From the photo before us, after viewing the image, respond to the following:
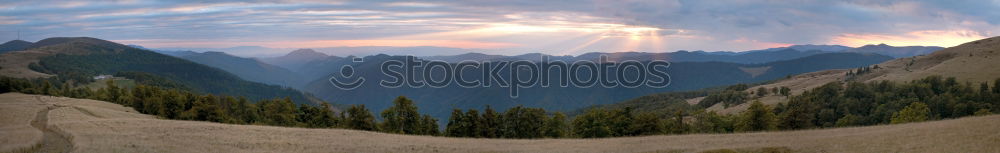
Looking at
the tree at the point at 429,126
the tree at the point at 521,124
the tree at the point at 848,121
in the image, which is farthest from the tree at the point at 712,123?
the tree at the point at 429,126

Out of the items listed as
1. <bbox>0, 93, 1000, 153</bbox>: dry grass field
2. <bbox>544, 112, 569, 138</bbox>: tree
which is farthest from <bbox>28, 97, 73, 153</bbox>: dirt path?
<bbox>544, 112, 569, 138</bbox>: tree

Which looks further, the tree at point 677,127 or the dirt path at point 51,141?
the tree at point 677,127

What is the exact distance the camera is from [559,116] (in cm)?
7450

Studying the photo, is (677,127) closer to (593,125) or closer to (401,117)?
(593,125)

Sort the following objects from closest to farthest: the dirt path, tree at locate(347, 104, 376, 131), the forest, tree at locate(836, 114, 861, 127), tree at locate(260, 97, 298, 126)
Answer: the dirt path, the forest, tree at locate(347, 104, 376, 131), tree at locate(260, 97, 298, 126), tree at locate(836, 114, 861, 127)

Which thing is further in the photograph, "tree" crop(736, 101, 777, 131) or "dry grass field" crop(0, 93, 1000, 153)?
"tree" crop(736, 101, 777, 131)

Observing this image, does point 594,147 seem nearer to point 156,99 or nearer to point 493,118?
point 493,118

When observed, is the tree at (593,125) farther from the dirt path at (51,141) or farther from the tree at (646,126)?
the dirt path at (51,141)

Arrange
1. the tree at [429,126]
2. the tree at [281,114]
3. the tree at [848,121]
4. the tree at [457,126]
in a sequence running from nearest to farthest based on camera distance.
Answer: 1. the tree at [457,126]
2. the tree at [429,126]
3. the tree at [281,114]
4. the tree at [848,121]

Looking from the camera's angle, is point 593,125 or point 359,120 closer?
point 593,125

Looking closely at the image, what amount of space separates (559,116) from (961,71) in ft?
507

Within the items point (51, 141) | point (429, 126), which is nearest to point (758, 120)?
point (429, 126)

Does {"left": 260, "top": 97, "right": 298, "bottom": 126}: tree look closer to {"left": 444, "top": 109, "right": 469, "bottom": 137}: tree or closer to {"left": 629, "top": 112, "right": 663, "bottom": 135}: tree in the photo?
{"left": 444, "top": 109, "right": 469, "bottom": 137}: tree

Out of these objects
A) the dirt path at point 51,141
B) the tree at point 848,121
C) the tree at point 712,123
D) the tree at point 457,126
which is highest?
the dirt path at point 51,141
